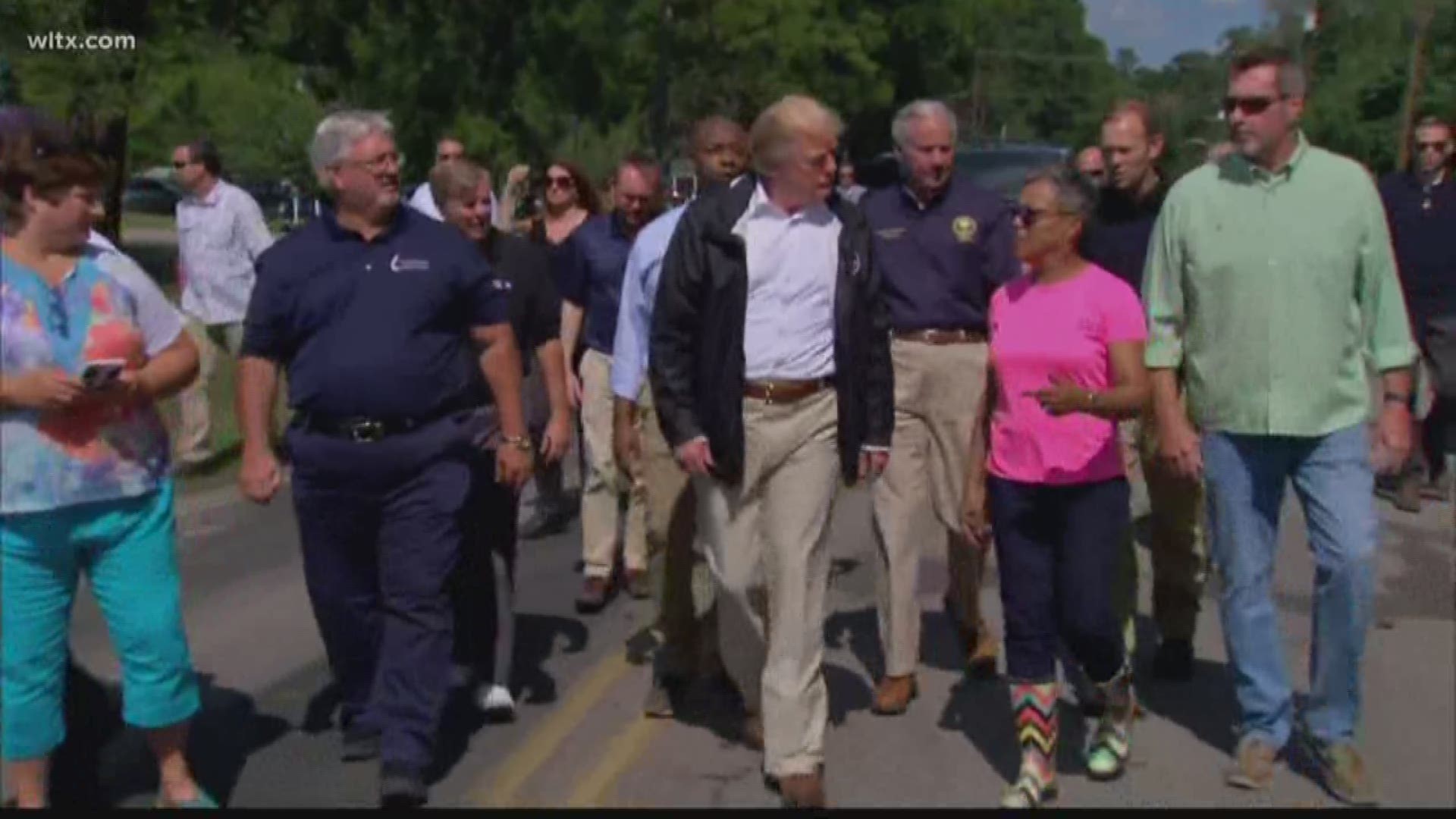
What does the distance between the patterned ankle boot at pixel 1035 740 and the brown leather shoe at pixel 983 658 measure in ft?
5.22

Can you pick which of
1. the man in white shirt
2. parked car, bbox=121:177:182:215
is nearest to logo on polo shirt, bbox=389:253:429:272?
the man in white shirt

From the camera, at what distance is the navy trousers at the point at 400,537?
6395mm

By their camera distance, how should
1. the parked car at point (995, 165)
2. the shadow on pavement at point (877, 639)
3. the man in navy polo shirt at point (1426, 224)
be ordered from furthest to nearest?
the parked car at point (995, 165) → the man in navy polo shirt at point (1426, 224) → the shadow on pavement at point (877, 639)

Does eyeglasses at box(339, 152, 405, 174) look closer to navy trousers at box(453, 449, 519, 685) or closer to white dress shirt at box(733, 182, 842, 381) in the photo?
white dress shirt at box(733, 182, 842, 381)

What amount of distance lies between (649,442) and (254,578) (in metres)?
3.13

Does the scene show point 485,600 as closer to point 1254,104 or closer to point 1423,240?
point 1254,104

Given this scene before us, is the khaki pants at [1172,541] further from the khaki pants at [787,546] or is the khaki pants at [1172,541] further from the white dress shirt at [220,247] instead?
the white dress shirt at [220,247]

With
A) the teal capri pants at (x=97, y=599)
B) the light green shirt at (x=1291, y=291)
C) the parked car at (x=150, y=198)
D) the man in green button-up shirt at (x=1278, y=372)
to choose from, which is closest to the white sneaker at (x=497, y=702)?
the teal capri pants at (x=97, y=599)

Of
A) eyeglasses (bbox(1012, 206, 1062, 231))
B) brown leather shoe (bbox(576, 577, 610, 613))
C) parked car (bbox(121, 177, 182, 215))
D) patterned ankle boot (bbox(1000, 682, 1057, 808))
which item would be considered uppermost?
eyeglasses (bbox(1012, 206, 1062, 231))

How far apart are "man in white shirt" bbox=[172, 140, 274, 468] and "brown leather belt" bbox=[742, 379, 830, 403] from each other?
6897 millimetres

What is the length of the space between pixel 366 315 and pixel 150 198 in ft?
194

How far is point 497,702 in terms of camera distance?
24.3ft

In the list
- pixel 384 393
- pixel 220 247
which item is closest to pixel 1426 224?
pixel 384 393

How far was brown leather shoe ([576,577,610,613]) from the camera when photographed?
30.6 ft
